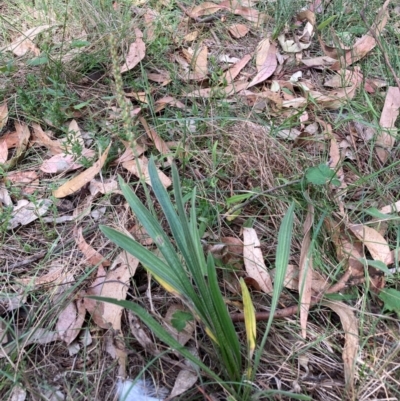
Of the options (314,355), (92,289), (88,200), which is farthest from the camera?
(88,200)

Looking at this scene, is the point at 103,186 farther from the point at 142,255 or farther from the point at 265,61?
the point at 265,61

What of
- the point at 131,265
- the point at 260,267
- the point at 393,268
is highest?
the point at 131,265

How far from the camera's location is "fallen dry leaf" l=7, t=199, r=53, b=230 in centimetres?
134

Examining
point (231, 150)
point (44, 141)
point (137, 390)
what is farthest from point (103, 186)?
point (137, 390)

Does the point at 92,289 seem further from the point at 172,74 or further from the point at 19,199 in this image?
the point at 172,74

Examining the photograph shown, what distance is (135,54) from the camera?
1.85 metres

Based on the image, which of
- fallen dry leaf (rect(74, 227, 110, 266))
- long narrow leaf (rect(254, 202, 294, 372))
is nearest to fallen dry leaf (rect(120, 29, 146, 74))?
fallen dry leaf (rect(74, 227, 110, 266))

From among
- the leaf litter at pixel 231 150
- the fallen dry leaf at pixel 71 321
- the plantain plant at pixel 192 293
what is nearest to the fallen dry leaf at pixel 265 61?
the leaf litter at pixel 231 150

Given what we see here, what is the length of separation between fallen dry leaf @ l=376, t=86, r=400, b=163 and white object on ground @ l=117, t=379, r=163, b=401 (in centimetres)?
104

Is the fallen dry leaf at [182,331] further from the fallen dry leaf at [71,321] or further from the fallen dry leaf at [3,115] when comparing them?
the fallen dry leaf at [3,115]

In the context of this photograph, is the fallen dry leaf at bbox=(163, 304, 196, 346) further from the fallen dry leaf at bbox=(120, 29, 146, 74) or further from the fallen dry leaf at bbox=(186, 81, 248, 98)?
the fallen dry leaf at bbox=(120, 29, 146, 74)

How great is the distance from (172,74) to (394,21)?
1091 millimetres

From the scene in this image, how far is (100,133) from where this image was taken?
1.60 meters

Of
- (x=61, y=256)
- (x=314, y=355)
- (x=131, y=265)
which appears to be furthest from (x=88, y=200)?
(x=314, y=355)
